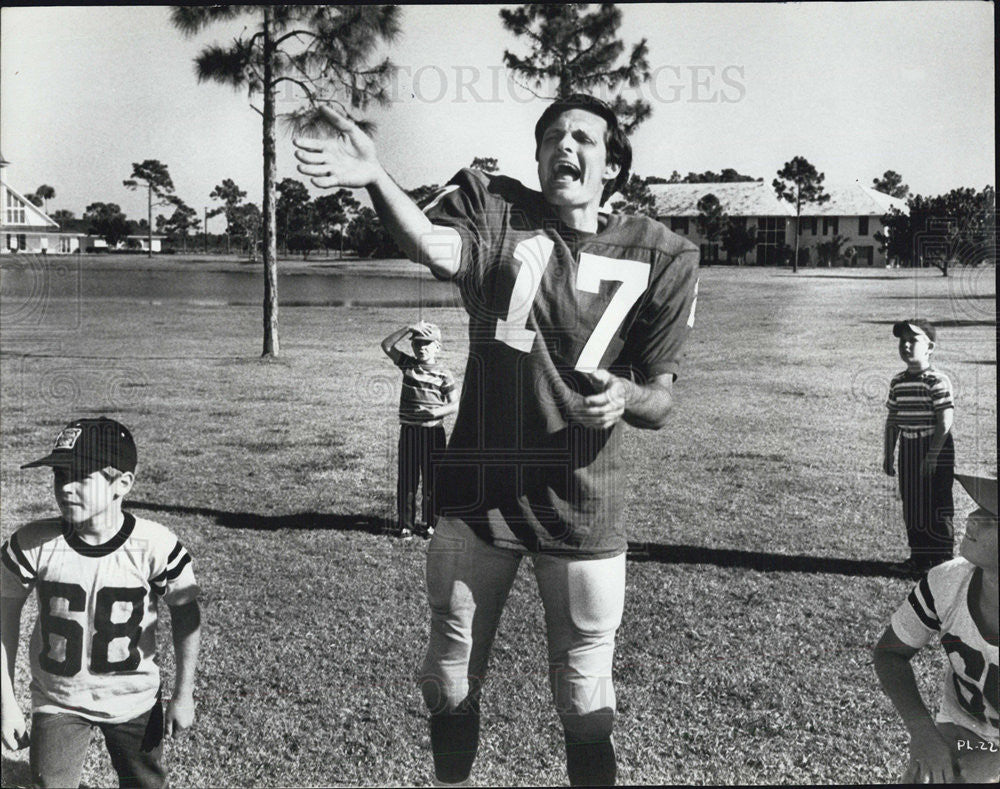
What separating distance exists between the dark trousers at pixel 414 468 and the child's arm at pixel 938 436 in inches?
57.1

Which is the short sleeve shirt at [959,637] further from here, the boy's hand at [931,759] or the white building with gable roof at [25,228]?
the white building with gable roof at [25,228]

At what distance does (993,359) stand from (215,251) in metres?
2.47

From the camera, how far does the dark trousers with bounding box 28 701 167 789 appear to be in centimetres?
226

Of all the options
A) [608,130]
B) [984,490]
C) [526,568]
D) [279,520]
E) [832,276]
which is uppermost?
[608,130]

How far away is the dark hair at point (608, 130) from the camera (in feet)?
8.14

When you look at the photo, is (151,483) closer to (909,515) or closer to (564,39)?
(564,39)

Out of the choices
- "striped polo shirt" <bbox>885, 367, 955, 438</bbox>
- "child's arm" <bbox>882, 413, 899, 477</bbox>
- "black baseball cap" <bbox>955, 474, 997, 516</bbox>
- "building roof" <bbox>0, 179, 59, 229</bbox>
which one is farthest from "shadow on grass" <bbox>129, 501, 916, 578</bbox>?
"building roof" <bbox>0, 179, 59, 229</bbox>

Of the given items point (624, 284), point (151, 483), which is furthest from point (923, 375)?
point (151, 483)

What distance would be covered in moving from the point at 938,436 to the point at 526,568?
130cm

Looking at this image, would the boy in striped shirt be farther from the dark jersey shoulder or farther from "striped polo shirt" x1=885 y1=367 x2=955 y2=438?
"striped polo shirt" x1=885 y1=367 x2=955 y2=438

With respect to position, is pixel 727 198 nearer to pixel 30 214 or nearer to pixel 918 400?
pixel 918 400

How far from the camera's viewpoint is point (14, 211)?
282 centimetres

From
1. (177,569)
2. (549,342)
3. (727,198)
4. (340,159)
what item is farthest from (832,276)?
(177,569)

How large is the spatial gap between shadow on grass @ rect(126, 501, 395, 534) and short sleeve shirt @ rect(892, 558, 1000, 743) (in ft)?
5.15
